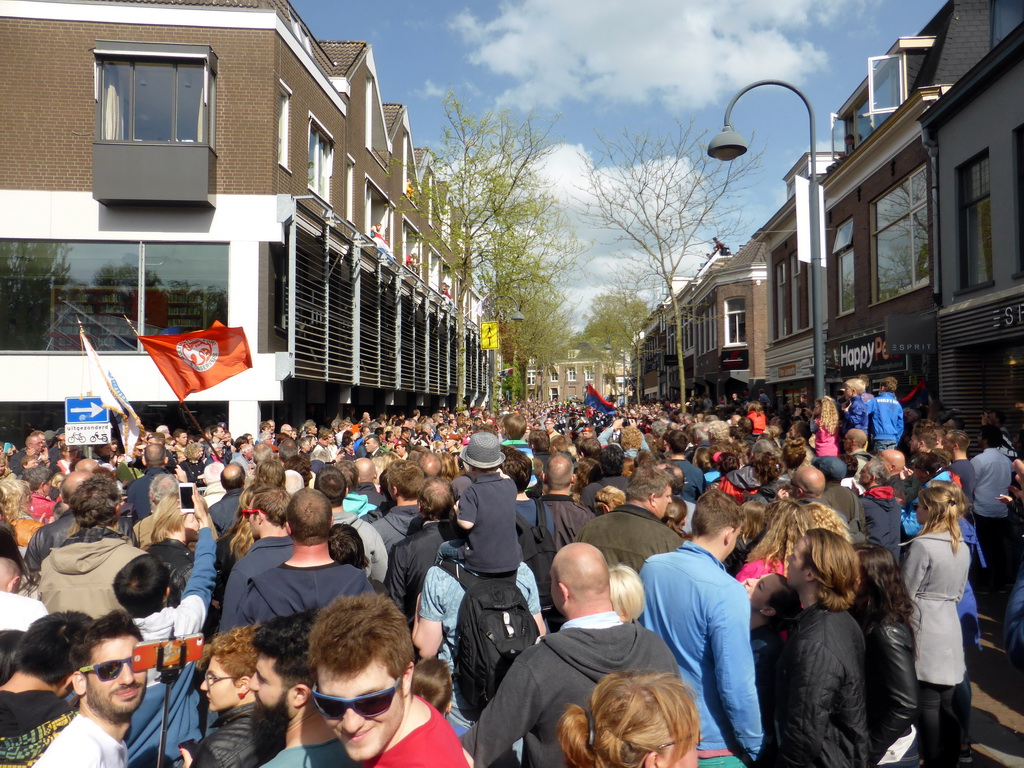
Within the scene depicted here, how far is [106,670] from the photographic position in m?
2.68

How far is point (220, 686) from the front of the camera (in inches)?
109

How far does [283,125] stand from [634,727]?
18982 millimetres

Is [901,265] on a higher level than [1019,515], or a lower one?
higher

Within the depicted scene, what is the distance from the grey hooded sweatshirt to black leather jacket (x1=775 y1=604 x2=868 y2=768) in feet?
2.32

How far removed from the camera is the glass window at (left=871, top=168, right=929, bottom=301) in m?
16.0

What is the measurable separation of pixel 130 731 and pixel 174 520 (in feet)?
5.79

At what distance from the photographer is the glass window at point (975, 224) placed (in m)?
13.6

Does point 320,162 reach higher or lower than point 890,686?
higher

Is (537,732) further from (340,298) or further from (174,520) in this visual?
(340,298)

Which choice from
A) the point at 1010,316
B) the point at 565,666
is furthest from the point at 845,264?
the point at 565,666

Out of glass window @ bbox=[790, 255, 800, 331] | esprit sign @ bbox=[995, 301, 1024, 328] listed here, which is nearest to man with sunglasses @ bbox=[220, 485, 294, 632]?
esprit sign @ bbox=[995, 301, 1024, 328]

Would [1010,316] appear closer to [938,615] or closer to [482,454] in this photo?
[938,615]

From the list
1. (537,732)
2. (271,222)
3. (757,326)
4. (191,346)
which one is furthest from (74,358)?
(757,326)

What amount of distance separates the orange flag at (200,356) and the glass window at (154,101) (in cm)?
778
